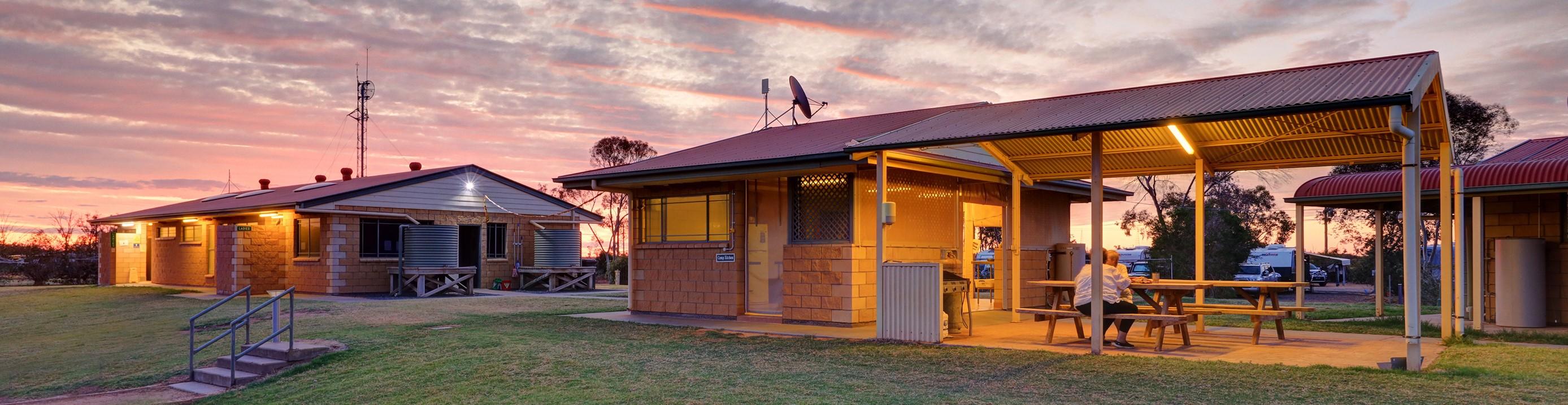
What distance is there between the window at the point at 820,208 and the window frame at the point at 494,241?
1608 centimetres

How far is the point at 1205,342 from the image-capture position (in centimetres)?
1075

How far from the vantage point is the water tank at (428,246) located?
24.1 meters

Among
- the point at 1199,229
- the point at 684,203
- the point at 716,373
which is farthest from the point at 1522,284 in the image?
the point at 684,203

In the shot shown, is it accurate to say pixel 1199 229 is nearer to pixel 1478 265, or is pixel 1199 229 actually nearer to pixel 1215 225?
pixel 1478 265

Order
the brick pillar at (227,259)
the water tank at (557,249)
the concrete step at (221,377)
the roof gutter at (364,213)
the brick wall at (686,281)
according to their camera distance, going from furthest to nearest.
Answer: the water tank at (557,249)
the brick pillar at (227,259)
the roof gutter at (364,213)
the brick wall at (686,281)
the concrete step at (221,377)

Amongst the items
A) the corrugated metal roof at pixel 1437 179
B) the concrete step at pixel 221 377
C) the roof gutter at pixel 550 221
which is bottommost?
the concrete step at pixel 221 377

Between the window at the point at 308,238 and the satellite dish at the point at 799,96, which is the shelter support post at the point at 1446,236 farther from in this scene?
the window at the point at 308,238

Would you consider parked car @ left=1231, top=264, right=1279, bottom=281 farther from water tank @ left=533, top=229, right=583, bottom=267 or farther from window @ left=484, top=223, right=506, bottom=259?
window @ left=484, top=223, right=506, bottom=259

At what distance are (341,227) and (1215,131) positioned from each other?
19.5 metres

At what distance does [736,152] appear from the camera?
1456 centimetres

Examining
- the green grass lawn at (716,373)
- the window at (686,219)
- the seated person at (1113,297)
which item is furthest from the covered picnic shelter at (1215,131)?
the window at (686,219)

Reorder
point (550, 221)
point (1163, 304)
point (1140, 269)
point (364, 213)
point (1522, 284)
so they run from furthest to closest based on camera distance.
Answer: point (1140, 269) → point (550, 221) → point (364, 213) → point (1522, 284) → point (1163, 304)

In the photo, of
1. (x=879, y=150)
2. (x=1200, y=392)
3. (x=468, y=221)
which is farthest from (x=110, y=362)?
(x=468, y=221)

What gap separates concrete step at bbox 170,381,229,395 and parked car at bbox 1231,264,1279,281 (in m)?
28.1
